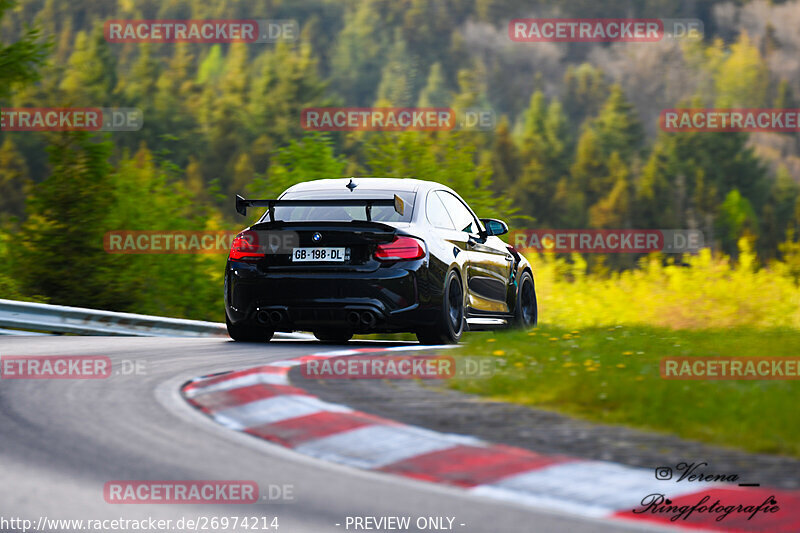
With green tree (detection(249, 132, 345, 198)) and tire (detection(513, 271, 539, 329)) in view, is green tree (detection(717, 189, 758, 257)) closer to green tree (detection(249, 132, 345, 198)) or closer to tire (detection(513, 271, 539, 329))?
green tree (detection(249, 132, 345, 198))

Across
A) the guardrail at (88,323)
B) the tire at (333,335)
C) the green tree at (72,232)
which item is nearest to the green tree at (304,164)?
the green tree at (72,232)

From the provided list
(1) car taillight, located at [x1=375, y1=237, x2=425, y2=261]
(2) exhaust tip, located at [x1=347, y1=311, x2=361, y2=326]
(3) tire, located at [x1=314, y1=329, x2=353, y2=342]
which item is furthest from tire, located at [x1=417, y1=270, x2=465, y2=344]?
(3) tire, located at [x1=314, y1=329, x2=353, y2=342]

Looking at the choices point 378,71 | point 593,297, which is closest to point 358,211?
point 593,297

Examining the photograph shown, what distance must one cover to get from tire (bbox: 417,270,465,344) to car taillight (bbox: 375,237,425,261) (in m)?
0.49

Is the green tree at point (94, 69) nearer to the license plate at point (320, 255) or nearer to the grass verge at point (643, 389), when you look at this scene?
the license plate at point (320, 255)

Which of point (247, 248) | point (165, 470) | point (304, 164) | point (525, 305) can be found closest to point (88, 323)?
point (247, 248)

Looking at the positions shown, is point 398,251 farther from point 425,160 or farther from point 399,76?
point 399,76

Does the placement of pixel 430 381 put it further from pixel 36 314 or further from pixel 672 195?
pixel 672 195

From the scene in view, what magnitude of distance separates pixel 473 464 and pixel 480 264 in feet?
20.9

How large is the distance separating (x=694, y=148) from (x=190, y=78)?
6093cm

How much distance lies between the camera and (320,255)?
1006 centimetres

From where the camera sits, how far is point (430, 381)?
7672mm

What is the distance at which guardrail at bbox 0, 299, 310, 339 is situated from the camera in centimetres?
1278

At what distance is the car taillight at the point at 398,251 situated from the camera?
32.8ft
